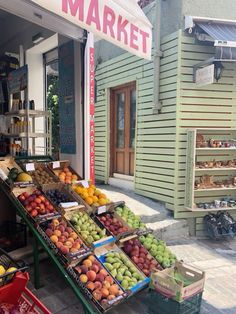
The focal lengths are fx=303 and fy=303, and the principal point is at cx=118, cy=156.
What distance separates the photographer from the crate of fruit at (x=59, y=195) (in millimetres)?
3508

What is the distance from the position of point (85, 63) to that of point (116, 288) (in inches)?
112

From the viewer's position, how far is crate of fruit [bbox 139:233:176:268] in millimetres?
3279

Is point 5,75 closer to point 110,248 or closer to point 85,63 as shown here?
point 85,63

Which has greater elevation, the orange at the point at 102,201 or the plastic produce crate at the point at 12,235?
the orange at the point at 102,201

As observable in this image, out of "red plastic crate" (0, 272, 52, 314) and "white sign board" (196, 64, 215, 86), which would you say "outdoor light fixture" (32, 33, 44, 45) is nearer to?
"white sign board" (196, 64, 215, 86)

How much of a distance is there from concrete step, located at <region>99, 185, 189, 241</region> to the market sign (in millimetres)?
3165

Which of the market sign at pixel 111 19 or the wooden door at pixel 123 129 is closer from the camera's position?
the market sign at pixel 111 19

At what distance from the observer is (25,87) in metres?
4.32

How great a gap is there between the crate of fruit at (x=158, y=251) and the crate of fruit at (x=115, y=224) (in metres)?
0.20

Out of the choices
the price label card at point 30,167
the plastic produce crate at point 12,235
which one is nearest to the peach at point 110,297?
the plastic produce crate at point 12,235

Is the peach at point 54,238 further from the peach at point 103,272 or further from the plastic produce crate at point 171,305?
the plastic produce crate at point 171,305

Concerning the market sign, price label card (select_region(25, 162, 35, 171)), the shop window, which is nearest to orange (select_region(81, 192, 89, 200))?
price label card (select_region(25, 162, 35, 171))

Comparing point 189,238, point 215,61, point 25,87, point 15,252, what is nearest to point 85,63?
point 25,87

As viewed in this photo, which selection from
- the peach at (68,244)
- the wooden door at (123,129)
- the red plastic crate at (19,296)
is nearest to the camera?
the red plastic crate at (19,296)
